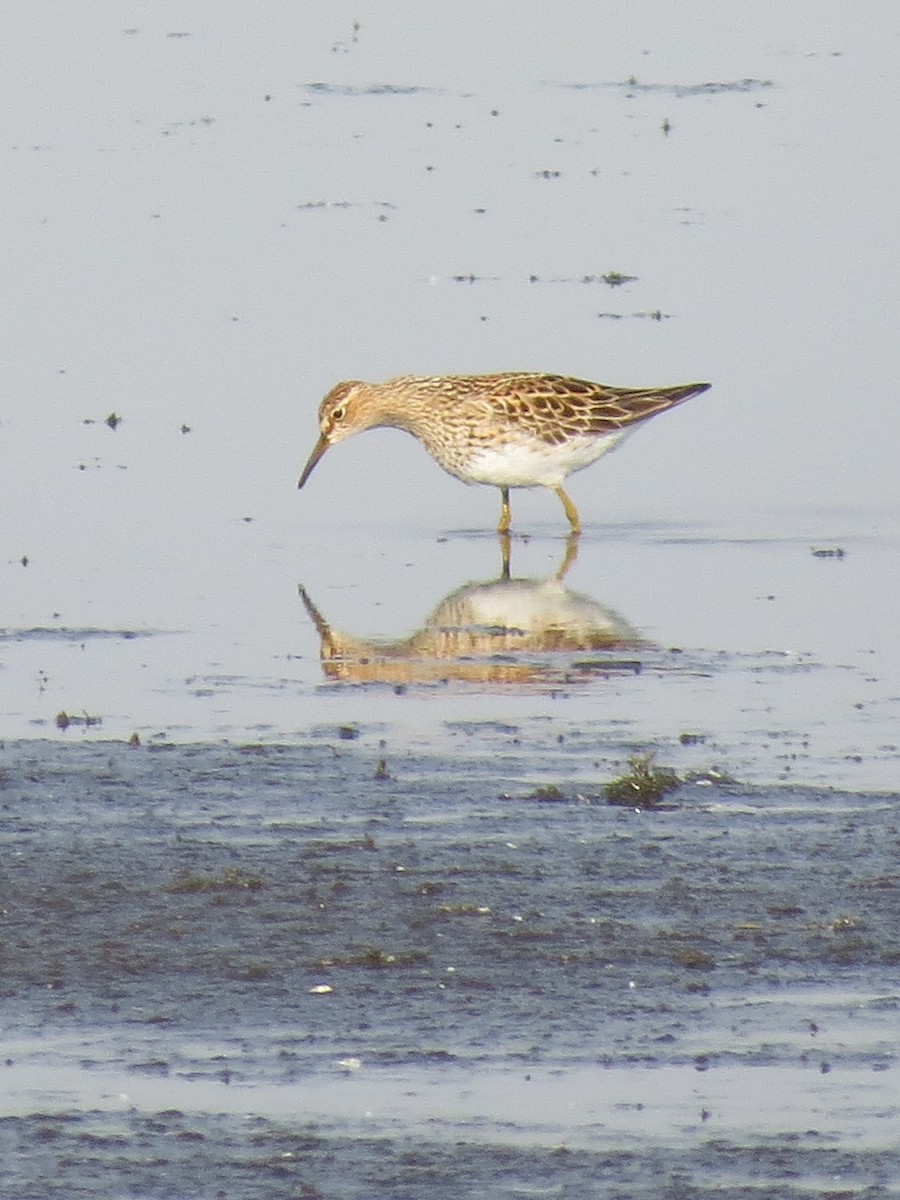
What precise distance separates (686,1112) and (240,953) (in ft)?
5.22

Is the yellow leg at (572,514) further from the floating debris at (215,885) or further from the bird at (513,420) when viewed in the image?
the floating debris at (215,885)

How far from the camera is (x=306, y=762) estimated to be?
9930mm

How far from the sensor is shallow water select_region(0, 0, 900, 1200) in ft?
22.5

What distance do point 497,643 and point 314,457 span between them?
3.56 metres

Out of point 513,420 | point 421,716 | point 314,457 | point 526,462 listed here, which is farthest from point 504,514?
point 421,716

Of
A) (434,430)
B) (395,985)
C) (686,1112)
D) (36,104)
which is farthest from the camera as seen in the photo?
(36,104)

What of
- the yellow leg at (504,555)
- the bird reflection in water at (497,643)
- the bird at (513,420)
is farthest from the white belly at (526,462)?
the bird reflection in water at (497,643)

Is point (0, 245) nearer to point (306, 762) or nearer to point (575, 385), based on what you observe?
point (575, 385)

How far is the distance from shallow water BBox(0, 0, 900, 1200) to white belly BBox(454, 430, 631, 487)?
320 millimetres

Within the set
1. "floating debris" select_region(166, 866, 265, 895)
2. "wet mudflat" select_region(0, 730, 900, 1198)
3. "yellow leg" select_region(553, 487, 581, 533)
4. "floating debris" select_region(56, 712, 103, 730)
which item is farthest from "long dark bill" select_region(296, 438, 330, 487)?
"floating debris" select_region(166, 866, 265, 895)

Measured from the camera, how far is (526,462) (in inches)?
585

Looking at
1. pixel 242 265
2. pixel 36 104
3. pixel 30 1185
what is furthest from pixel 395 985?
pixel 36 104

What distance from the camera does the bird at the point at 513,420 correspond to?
14875 mm

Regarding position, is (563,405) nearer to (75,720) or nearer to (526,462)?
(526,462)
